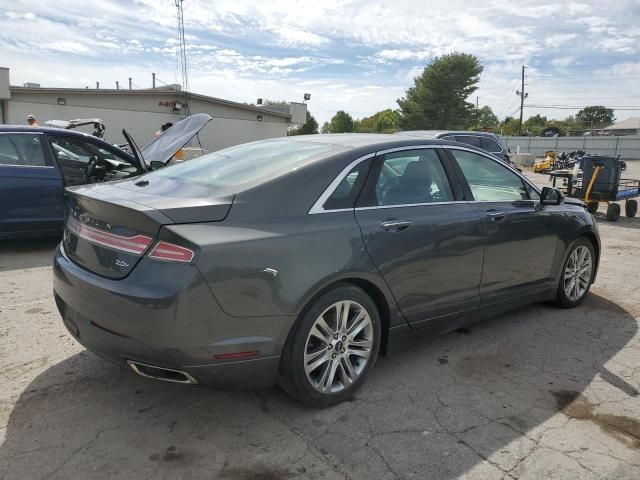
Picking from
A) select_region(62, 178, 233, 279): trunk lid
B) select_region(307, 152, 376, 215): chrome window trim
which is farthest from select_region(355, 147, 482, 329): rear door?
select_region(62, 178, 233, 279): trunk lid

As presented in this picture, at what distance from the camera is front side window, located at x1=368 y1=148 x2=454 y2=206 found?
341cm

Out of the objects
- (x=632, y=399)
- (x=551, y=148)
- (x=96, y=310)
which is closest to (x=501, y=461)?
(x=632, y=399)

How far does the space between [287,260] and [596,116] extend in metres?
124

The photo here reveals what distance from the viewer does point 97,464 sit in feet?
8.29

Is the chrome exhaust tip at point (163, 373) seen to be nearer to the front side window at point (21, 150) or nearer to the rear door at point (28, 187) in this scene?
the rear door at point (28, 187)

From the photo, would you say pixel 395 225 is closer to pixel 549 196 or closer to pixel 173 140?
pixel 549 196

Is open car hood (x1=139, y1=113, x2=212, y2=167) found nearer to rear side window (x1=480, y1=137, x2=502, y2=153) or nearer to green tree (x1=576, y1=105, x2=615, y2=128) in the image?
rear side window (x1=480, y1=137, x2=502, y2=153)

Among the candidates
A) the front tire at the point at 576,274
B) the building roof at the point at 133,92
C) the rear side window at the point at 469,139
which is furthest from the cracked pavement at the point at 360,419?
the building roof at the point at 133,92

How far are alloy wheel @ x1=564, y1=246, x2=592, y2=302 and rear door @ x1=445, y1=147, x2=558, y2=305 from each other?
1.35ft

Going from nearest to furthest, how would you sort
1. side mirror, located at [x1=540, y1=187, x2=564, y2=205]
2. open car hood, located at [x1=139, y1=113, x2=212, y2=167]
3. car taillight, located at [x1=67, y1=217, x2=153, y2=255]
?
car taillight, located at [x1=67, y1=217, x2=153, y2=255], side mirror, located at [x1=540, y1=187, x2=564, y2=205], open car hood, located at [x1=139, y1=113, x2=212, y2=167]

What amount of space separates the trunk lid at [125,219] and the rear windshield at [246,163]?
0.82 feet

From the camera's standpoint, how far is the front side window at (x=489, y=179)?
4035 mm

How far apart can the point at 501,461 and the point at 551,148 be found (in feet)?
170

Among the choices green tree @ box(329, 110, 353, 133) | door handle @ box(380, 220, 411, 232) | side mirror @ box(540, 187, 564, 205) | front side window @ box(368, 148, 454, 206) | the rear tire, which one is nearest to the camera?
door handle @ box(380, 220, 411, 232)
